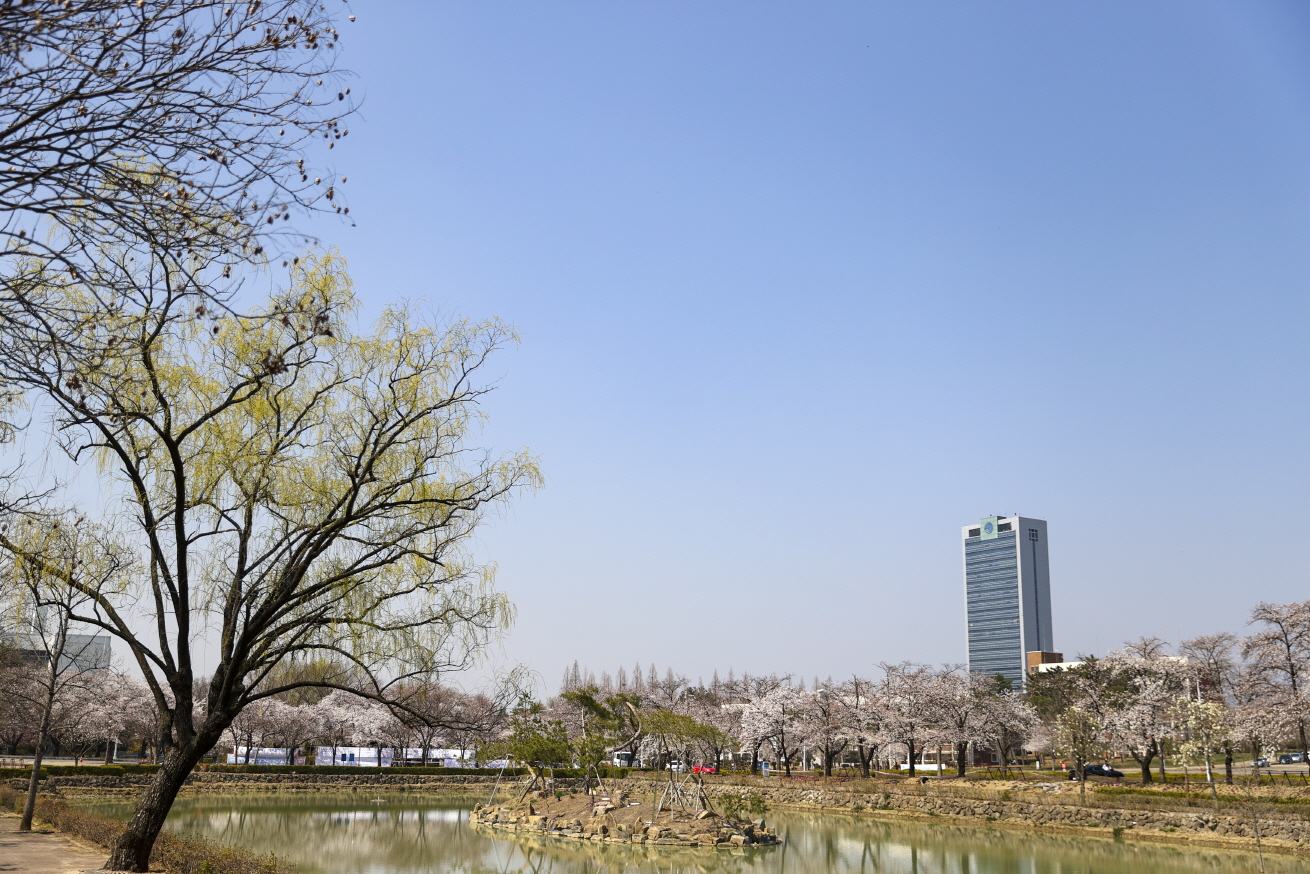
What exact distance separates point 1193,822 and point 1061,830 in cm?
436

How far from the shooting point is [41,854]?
44.3 ft

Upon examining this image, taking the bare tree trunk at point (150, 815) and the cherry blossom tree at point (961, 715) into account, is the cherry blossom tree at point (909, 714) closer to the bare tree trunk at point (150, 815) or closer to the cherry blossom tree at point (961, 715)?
the cherry blossom tree at point (961, 715)

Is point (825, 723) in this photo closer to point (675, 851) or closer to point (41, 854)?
point (675, 851)

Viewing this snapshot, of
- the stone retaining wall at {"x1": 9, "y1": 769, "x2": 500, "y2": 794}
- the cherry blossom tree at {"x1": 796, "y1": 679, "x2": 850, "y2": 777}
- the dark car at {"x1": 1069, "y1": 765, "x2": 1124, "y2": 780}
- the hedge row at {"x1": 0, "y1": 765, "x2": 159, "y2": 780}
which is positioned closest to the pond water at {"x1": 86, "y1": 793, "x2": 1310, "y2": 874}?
the hedge row at {"x1": 0, "y1": 765, "x2": 159, "y2": 780}

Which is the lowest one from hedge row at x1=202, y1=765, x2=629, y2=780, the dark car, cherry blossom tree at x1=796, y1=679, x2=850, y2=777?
hedge row at x1=202, y1=765, x2=629, y2=780

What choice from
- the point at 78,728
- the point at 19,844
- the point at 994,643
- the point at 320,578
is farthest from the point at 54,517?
the point at 994,643

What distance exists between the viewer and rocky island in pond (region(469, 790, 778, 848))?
90.9 feet

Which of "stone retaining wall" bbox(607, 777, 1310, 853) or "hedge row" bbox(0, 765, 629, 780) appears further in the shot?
"hedge row" bbox(0, 765, 629, 780)

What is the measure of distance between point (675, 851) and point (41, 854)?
17.0m

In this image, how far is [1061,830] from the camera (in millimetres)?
30781

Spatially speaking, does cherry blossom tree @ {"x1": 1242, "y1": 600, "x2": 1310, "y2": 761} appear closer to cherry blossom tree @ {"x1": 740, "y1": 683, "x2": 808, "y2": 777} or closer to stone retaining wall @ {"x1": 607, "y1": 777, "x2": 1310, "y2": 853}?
stone retaining wall @ {"x1": 607, "y1": 777, "x2": 1310, "y2": 853}

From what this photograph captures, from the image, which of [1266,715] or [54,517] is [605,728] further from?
[54,517]

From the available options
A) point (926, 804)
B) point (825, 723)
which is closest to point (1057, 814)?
point (926, 804)

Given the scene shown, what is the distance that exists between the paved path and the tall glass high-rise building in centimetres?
17203
